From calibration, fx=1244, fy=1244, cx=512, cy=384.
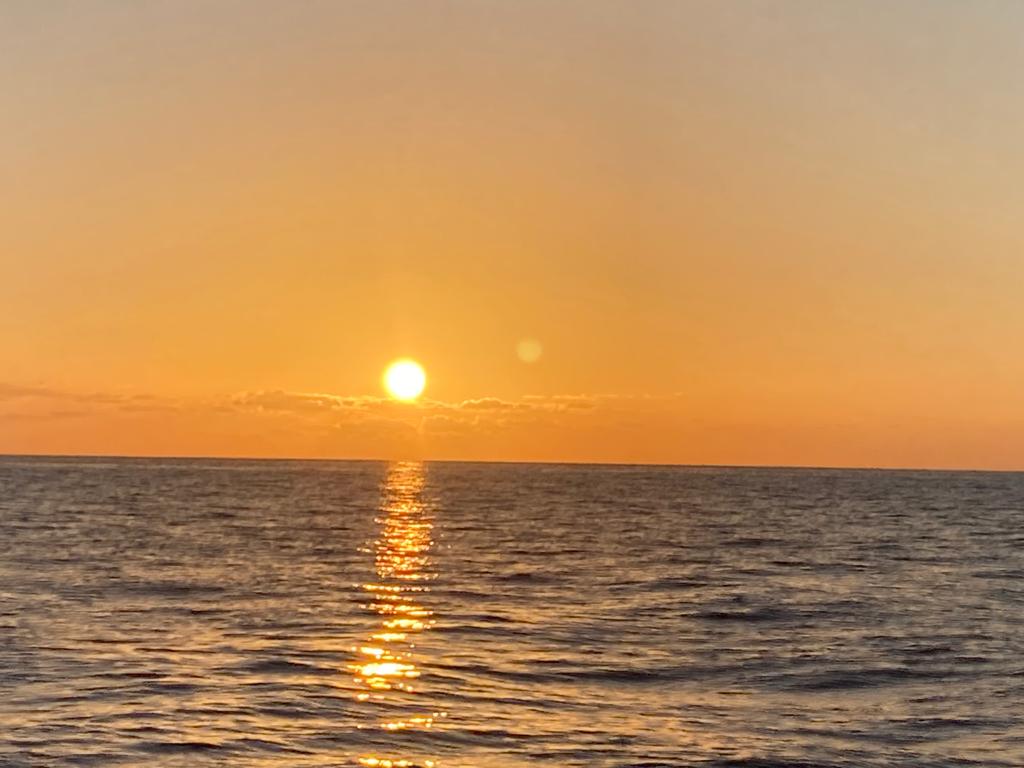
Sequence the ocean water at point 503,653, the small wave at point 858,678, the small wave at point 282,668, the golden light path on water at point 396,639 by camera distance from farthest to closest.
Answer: the small wave at point 858,678
the small wave at point 282,668
the golden light path on water at point 396,639
the ocean water at point 503,653

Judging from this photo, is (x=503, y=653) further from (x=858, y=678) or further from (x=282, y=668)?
(x=858, y=678)

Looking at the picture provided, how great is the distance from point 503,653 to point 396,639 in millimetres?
3895

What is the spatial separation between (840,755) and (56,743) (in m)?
14.8

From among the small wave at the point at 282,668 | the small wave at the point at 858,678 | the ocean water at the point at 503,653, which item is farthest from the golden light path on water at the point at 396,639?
the small wave at the point at 858,678

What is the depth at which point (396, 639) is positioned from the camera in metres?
36.8

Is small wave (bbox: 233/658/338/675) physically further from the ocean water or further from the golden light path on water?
the golden light path on water

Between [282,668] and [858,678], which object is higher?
[282,668]

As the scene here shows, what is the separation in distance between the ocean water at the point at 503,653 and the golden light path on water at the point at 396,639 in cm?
12

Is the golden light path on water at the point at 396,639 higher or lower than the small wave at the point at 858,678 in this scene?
higher

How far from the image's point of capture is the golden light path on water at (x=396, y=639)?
25.7 m

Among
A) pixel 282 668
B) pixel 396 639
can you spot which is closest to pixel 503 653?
pixel 396 639

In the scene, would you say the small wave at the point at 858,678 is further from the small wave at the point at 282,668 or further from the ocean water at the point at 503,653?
the small wave at the point at 282,668

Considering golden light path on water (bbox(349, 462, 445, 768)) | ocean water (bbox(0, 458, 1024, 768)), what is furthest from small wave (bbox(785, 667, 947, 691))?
golden light path on water (bbox(349, 462, 445, 768))

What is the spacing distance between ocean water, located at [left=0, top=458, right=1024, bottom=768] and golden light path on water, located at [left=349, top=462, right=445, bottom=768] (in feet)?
0.40
